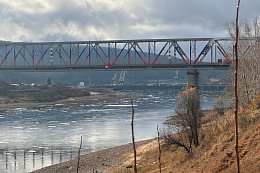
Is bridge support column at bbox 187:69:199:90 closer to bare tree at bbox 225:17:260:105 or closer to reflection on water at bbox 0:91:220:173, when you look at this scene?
reflection on water at bbox 0:91:220:173

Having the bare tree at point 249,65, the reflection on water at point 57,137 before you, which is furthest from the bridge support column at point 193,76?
the bare tree at point 249,65

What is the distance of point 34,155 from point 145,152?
520 inches

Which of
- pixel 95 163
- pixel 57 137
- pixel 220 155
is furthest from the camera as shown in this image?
pixel 57 137

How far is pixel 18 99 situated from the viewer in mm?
147000

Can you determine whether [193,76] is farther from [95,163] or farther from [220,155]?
[220,155]

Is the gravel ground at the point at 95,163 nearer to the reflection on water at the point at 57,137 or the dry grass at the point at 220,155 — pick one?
the dry grass at the point at 220,155

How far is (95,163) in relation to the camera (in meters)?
44.7

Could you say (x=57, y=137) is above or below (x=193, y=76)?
below

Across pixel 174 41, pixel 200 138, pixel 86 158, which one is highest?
pixel 174 41

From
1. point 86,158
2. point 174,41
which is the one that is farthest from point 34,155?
point 174,41

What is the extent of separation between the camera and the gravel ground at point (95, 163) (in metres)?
Result: 42.2

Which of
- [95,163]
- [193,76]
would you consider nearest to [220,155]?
[95,163]

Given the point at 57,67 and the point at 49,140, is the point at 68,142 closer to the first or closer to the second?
the point at 49,140

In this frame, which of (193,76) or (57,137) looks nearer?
(57,137)
